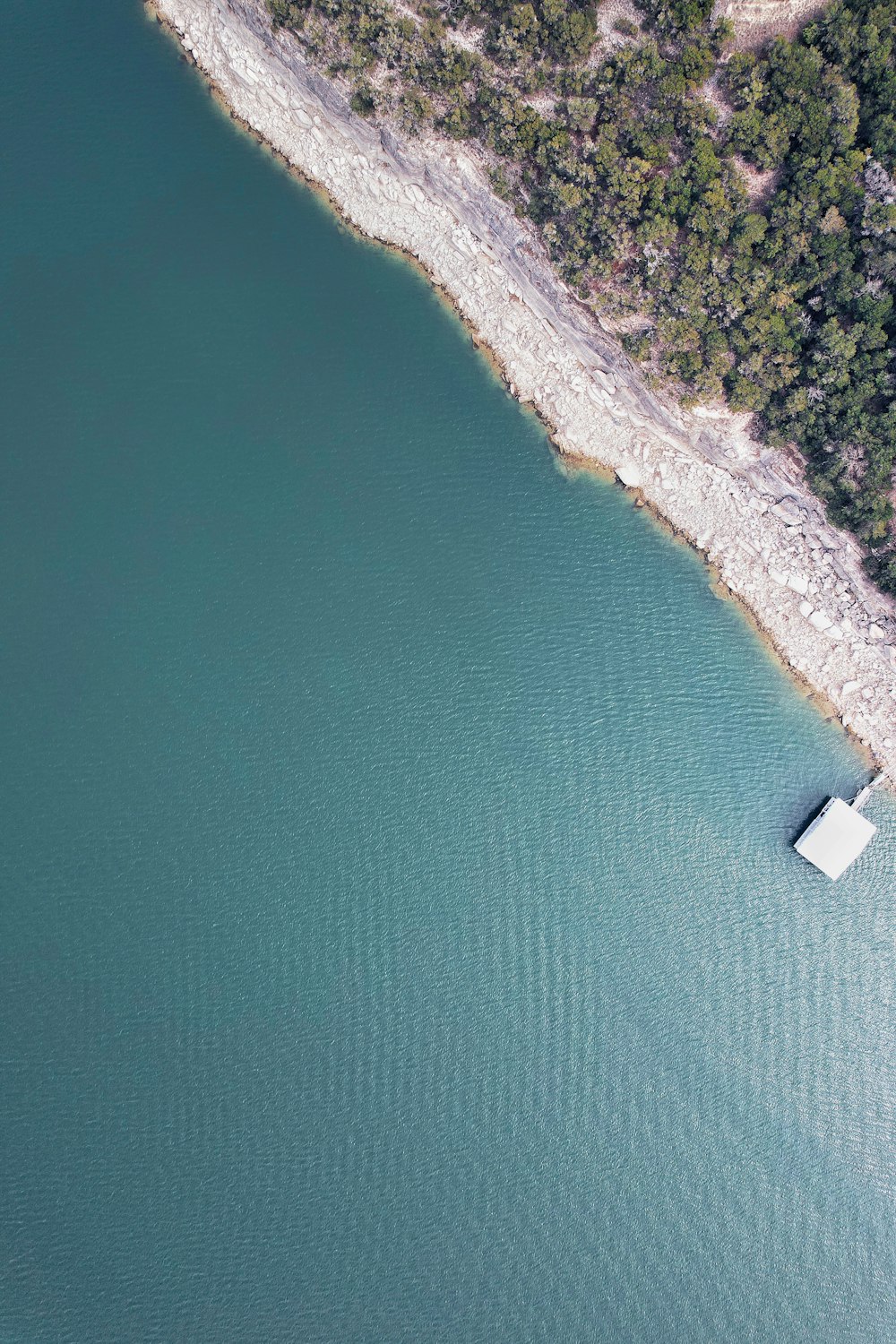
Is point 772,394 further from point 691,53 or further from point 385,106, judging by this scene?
point 385,106

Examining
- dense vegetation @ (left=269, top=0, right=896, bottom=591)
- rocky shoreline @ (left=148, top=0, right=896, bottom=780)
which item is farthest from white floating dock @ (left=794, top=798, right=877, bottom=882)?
dense vegetation @ (left=269, top=0, right=896, bottom=591)

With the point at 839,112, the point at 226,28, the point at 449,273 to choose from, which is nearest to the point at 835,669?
the point at 839,112

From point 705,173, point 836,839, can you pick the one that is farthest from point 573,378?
point 836,839

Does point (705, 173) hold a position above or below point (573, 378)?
above

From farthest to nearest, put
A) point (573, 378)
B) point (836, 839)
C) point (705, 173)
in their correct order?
point (573, 378)
point (836, 839)
point (705, 173)

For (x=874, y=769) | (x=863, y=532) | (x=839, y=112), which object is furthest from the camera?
(x=874, y=769)

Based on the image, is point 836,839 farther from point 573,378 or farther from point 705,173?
point 705,173

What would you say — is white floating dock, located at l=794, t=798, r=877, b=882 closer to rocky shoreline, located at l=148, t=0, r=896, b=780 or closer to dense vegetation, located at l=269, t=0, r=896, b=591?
rocky shoreline, located at l=148, t=0, r=896, b=780
